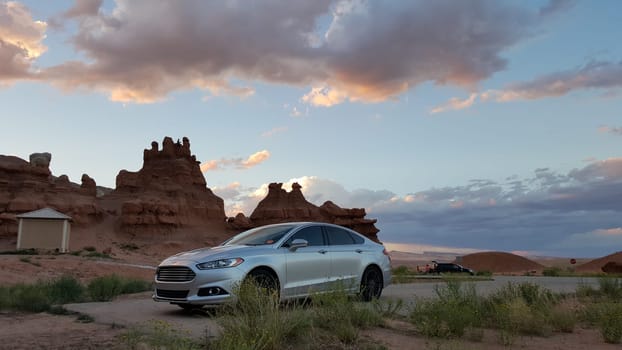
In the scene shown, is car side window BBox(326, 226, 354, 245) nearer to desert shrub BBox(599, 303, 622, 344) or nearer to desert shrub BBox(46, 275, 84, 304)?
desert shrub BBox(599, 303, 622, 344)

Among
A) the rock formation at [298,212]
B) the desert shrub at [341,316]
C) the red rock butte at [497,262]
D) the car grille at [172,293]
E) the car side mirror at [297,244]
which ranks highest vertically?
the rock formation at [298,212]

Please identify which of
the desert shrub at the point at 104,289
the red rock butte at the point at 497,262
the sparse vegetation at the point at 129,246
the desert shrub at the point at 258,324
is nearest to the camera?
the desert shrub at the point at 258,324

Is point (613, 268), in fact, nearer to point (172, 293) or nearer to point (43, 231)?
point (172, 293)

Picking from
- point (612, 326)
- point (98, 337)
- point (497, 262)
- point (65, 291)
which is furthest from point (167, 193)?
point (612, 326)

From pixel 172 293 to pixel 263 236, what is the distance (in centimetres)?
202

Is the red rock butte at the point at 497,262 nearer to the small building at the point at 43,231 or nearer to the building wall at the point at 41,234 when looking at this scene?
the small building at the point at 43,231

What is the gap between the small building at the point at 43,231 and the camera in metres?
47.2

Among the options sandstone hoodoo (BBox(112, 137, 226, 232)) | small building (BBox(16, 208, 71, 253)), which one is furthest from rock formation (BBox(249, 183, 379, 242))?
small building (BBox(16, 208, 71, 253))

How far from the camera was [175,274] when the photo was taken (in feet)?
30.3

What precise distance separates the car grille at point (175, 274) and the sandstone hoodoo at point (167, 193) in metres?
57.9

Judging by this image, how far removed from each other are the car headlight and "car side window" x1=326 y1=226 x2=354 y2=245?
253 centimetres

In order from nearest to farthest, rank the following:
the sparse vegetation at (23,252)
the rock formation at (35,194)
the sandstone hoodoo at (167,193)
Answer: the sparse vegetation at (23,252) < the rock formation at (35,194) < the sandstone hoodoo at (167,193)

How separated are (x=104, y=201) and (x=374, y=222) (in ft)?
120

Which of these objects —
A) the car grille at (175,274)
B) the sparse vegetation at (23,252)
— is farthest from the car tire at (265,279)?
the sparse vegetation at (23,252)
